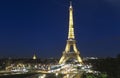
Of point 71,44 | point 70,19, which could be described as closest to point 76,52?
point 71,44

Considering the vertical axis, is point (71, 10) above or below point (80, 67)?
above

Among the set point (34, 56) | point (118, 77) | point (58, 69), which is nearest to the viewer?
point (118, 77)

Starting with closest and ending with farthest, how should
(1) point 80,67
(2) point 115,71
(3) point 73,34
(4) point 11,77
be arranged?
(2) point 115,71 < (4) point 11,77 < (3) point 73,34 < (1) point 80,67

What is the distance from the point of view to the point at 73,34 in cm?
5656

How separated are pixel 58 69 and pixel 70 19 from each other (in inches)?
428

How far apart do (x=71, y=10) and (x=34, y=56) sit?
2640 inches

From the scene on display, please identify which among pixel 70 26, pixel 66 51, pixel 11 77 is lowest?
pixel 11 77

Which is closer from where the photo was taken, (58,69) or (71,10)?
(71,10)

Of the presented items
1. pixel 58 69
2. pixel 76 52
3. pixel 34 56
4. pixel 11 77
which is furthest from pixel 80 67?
pixel 34 56

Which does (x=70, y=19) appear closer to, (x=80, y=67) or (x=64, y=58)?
(x=64, y=58)

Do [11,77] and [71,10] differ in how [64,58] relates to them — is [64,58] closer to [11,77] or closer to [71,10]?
[71,10]

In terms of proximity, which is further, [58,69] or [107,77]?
[58,69]

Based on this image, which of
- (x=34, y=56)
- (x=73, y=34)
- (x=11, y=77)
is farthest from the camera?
(x=34, y=56)

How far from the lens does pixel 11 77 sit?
162 feet
